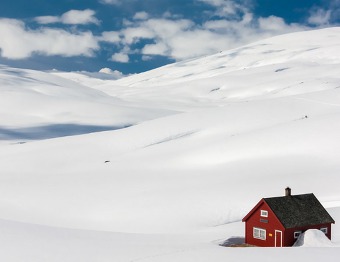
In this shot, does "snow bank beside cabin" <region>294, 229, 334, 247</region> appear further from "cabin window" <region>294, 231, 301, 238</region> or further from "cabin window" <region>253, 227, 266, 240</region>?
"cabin window" <region>253, 227, 266, 240</region>

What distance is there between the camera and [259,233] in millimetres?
27703

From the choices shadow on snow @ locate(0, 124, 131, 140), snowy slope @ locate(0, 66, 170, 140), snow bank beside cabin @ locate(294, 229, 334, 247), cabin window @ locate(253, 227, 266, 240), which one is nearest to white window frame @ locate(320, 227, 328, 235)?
snow bank beside cabin @ locate(294, 229, 334, 247)

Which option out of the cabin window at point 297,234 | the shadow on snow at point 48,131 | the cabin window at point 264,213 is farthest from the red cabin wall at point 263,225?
the shadow on snow at point 48,131

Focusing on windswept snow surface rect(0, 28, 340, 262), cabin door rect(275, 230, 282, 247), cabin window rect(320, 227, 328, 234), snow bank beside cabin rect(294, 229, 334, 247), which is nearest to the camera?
windswept snow surface rect(0, 28, 340, 262)

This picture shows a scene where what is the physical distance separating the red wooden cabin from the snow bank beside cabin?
504 mm

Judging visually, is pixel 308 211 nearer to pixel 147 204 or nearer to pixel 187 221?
pixel 187 221

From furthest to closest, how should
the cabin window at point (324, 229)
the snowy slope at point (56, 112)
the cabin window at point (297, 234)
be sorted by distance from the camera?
the snowy slope at point (56, 112), the cabin window at point (324, 229), the cabin window at point (297, 234)

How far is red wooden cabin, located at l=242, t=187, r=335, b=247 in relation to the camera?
2639 centimetres

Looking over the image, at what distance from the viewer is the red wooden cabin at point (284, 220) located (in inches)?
1039

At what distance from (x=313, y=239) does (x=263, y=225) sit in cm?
292

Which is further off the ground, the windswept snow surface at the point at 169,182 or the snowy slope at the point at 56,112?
the snowy slope at the point at 56,112

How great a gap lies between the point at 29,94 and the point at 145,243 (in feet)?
487

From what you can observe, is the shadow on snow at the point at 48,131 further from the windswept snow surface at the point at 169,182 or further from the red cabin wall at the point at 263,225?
the red cabin wall at the point at 263,225

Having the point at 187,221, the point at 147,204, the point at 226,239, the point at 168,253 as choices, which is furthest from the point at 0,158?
the point at 168,253
